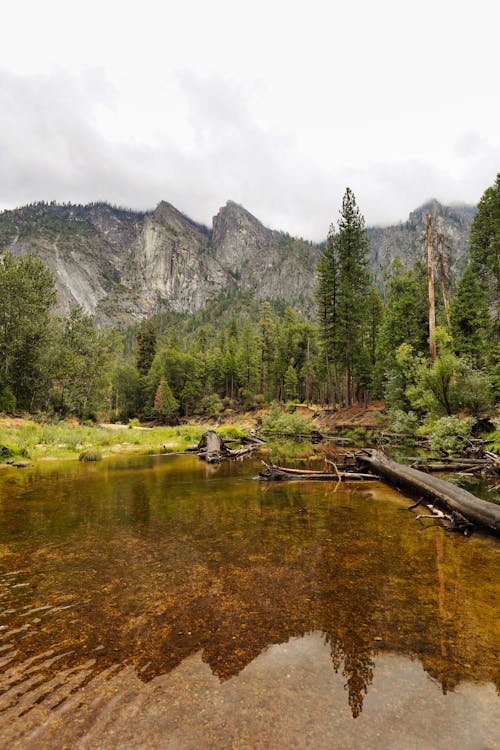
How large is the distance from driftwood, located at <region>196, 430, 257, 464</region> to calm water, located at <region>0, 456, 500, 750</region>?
1258cm

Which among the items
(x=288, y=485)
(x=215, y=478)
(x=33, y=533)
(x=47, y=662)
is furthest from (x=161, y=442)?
(x=47, y=662)

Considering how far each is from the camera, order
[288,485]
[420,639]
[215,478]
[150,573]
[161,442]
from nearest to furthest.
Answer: [420,639], [150,573], [288,485], [215,478], [161,442]

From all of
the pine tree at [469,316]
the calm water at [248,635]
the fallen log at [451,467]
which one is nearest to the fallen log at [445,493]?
the calm water at [248,635]

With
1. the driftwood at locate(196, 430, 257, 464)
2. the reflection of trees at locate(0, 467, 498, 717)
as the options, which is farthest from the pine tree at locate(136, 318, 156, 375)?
the reflection of trees at locate(0, 467, 498, 717)

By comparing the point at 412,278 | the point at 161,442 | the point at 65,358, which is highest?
the point at 412,278

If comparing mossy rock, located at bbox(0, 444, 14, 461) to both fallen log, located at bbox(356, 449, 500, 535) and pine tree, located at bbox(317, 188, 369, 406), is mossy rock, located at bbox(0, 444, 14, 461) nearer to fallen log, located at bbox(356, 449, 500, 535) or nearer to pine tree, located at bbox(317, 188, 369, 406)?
fallen log, located at bbox(356, 449, 500, 535)

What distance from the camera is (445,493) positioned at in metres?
9.41

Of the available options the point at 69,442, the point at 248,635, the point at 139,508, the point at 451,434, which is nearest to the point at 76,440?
the point at 69,442

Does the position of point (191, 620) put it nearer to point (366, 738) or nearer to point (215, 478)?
point (366, 738)

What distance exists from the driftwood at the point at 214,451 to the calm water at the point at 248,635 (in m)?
12.6

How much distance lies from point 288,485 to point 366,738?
10.7 metres

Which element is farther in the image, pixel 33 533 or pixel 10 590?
pixel 33 533

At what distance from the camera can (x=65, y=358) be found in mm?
41719

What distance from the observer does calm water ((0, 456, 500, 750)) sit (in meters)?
2.78
